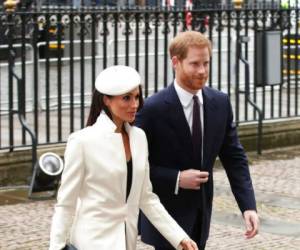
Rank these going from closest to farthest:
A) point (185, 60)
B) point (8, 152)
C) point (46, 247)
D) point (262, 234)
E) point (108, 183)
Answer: point (108, 183) < point (185, 60) < point (46, 247) < point (262, 234) < point (8, 152)

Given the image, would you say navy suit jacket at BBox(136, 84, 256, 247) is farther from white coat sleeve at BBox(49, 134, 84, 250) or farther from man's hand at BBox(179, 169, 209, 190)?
white coat sleeve at BBox(49, 134, 84, 250)

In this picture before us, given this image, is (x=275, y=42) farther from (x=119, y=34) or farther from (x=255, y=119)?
(x=119, y=34)

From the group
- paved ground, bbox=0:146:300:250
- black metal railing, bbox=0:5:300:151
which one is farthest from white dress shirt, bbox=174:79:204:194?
black metal railing, bbox=0:5:300:151

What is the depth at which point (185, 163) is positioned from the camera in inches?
Answer: 199

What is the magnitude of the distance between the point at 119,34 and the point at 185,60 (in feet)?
24.1

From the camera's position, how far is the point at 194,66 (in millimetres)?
4906

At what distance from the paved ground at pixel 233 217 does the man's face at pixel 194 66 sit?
2952 millimetres

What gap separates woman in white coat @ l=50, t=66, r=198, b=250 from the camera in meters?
4.40

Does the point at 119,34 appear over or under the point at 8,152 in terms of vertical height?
over

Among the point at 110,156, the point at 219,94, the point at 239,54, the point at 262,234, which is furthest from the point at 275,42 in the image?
the point at 110,156

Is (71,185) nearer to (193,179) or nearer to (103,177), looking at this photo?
(103,177)

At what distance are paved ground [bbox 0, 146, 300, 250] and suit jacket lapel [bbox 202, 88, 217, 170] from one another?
2723 mm

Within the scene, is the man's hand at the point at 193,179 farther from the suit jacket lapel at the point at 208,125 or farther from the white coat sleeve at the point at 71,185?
the white coat sleeve at the point at 71,185

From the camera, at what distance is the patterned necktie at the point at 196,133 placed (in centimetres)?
506
